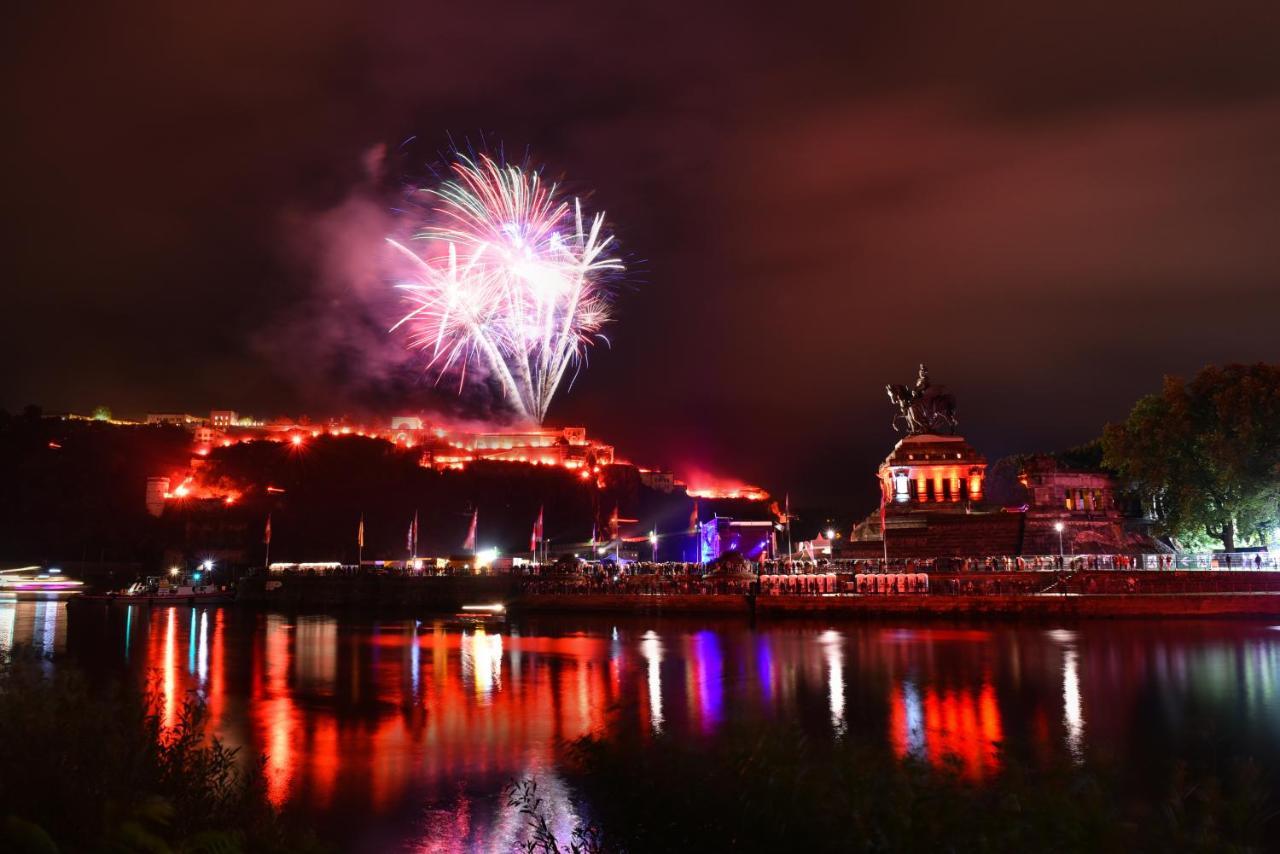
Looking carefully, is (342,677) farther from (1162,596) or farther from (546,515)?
(546,515)

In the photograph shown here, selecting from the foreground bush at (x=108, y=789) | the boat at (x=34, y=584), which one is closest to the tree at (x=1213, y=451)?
the foreground bush at (x=108, y=789)

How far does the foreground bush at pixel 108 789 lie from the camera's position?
7094 millimetres

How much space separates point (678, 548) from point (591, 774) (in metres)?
118

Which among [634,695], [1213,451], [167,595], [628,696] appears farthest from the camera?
[167,595]

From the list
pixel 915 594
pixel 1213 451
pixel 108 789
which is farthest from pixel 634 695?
pixel 1213 451

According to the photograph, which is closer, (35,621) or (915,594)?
(915,594)

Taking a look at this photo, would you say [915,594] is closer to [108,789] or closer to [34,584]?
[108,789]

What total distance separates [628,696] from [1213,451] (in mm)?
47953

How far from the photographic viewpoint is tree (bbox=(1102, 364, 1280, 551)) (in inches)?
2201

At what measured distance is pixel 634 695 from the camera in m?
27.5

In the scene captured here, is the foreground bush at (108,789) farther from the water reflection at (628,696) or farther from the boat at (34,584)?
the boat at (34,584)

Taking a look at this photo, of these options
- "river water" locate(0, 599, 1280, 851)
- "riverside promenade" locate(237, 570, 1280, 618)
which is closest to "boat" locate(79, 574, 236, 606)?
"riverside promenade" locate(237, 570, 1280, 618)

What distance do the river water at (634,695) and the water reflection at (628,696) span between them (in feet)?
0.32

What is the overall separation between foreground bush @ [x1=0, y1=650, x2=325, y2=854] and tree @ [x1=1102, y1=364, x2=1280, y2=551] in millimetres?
60969
